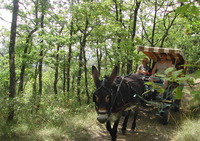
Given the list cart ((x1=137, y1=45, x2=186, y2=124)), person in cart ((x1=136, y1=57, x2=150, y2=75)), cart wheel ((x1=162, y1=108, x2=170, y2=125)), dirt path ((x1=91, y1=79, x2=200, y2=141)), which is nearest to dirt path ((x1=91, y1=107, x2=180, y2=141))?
dirt path ((x1=91, y1=79, x2=200, y2=141))

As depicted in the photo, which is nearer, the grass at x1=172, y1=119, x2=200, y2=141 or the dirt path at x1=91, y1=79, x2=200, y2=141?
the grass at x1=172, y1=119, x2=200, y2=141

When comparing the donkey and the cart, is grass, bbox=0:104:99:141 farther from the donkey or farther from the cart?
the cart

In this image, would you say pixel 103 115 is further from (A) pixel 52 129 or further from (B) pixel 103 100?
(A) pixel 52 129

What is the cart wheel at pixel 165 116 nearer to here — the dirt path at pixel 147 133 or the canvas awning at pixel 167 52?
the dirt path at pixel 147 133

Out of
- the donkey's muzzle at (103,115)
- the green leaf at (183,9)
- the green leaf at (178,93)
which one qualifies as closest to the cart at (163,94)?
the donkey's muzzle at (103,115)

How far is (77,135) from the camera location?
16.7 feet

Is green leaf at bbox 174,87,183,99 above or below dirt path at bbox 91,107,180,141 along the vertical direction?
above

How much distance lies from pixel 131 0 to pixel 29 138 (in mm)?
11066

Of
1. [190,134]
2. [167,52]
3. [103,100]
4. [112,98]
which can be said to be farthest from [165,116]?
[103,100]

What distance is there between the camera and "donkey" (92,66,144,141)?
3730 millimetres

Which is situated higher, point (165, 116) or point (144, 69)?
point (144, 69)

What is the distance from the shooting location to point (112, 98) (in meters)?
3.98

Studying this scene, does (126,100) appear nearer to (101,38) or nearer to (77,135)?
(77,135)

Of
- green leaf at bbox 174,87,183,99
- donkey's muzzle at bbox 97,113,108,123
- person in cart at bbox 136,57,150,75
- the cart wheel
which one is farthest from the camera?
person in cart at bbox 136,57,150,75
